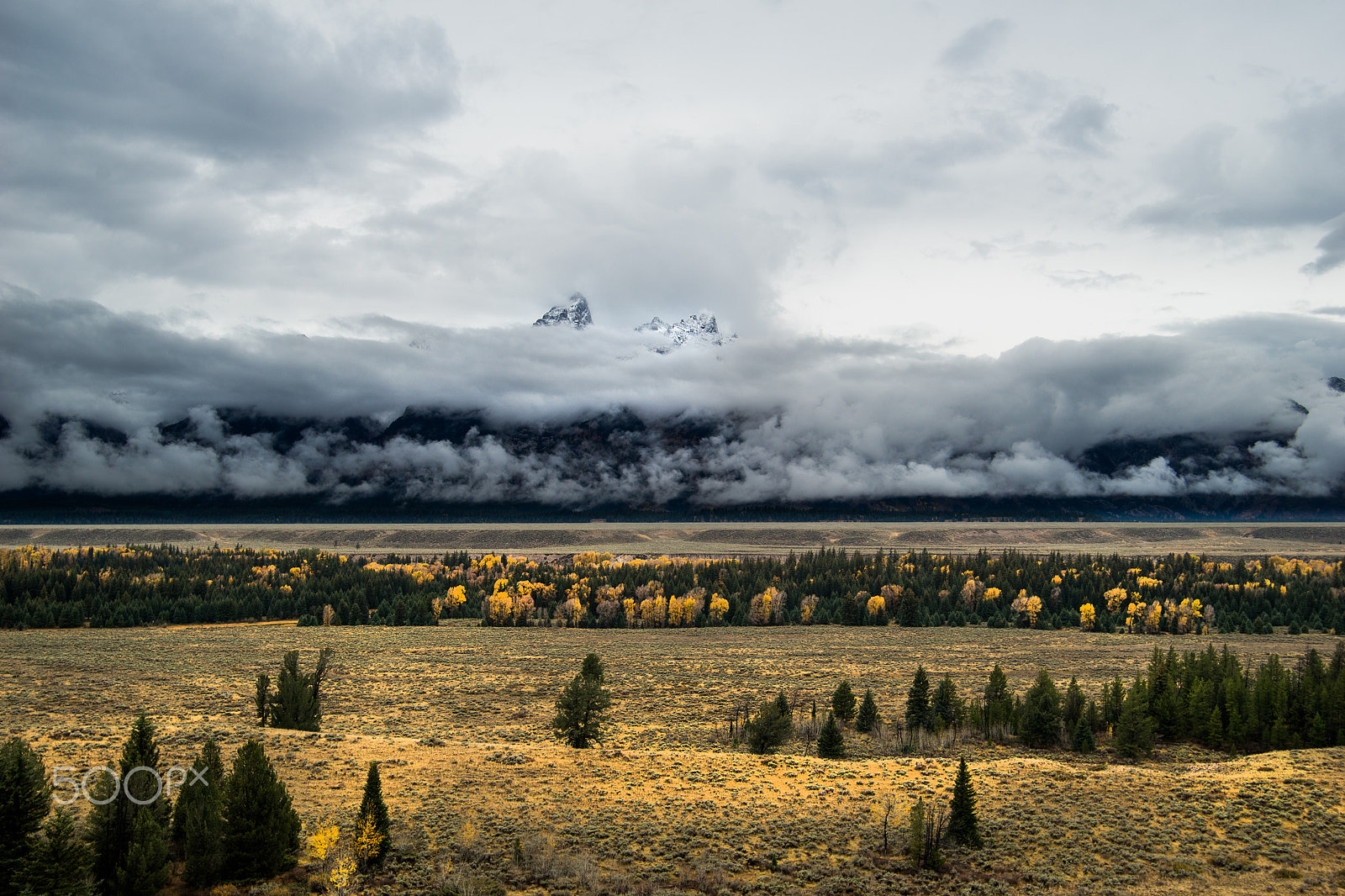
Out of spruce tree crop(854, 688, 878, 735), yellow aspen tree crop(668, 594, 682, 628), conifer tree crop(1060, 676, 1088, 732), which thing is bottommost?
yellow aspen tree crop(668, 594, 682, 628)

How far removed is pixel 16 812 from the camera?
19.4m

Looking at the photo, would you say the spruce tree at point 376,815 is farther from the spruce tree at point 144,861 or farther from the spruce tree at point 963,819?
the spruce tree at point 963,819

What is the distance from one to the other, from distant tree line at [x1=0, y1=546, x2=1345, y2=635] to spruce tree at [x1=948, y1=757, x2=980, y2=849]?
108m

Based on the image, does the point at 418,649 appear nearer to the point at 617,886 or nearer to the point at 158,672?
the point at 158,672

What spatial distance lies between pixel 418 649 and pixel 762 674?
141ft

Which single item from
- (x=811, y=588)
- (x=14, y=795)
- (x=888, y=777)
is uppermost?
(x=14, y=795)

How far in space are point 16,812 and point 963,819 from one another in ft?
91.3

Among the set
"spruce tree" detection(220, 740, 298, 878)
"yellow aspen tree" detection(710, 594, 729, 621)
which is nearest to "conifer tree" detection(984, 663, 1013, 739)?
"spruce tree" detection(220, 740, 298, 878)

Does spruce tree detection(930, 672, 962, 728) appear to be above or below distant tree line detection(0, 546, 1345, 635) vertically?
above

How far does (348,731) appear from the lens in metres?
46.0

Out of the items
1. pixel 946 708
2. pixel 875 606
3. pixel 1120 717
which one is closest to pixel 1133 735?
pixel 1120 717

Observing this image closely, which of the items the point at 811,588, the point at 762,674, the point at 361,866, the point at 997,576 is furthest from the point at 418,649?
the point at 997,576

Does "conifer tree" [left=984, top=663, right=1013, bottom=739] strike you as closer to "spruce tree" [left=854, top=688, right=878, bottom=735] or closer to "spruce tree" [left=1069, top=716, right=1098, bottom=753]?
"spruce tree" [left=1069, top=716, right=1098, bottom=753]

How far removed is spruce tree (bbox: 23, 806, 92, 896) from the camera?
18891 mm
